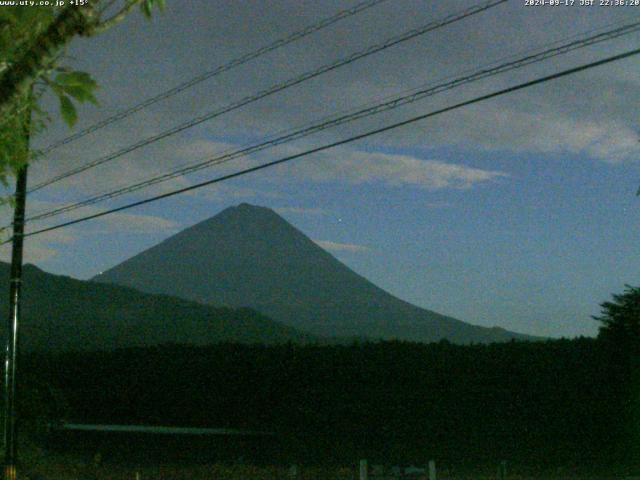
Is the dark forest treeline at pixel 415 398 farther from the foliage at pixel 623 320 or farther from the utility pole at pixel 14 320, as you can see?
the utility pole at pixel 14 320

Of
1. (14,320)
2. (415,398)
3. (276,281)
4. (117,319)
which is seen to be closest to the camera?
(14,320)

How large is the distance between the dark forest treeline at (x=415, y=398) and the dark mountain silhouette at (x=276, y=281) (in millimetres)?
89076

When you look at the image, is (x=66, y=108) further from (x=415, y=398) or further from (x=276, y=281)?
(x=276, y=281)

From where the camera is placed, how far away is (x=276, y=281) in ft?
518

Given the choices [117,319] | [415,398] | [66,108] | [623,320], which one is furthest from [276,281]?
[66,108]

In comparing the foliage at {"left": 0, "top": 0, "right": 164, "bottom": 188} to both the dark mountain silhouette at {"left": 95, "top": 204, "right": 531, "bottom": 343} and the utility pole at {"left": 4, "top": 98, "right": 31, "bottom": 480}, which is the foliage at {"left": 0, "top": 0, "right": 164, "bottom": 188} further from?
Answer: the dark mountain silhouette at {"left": 95, "top": 204, "right": 531, "bottom": 343}

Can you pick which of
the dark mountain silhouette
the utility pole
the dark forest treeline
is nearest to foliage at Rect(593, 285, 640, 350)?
the dark forest treeline

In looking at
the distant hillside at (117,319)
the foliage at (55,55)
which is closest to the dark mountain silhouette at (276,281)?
the distant hillside at (117,319)

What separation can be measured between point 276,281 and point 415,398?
134 metres

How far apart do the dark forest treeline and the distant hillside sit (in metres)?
42.9

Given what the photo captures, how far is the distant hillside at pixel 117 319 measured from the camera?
74.8 metres

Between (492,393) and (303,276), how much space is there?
140779mm

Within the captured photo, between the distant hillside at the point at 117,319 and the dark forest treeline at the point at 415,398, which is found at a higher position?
the distant hillside at the point at 117,319

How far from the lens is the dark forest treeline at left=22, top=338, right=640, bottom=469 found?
22.3 metres
